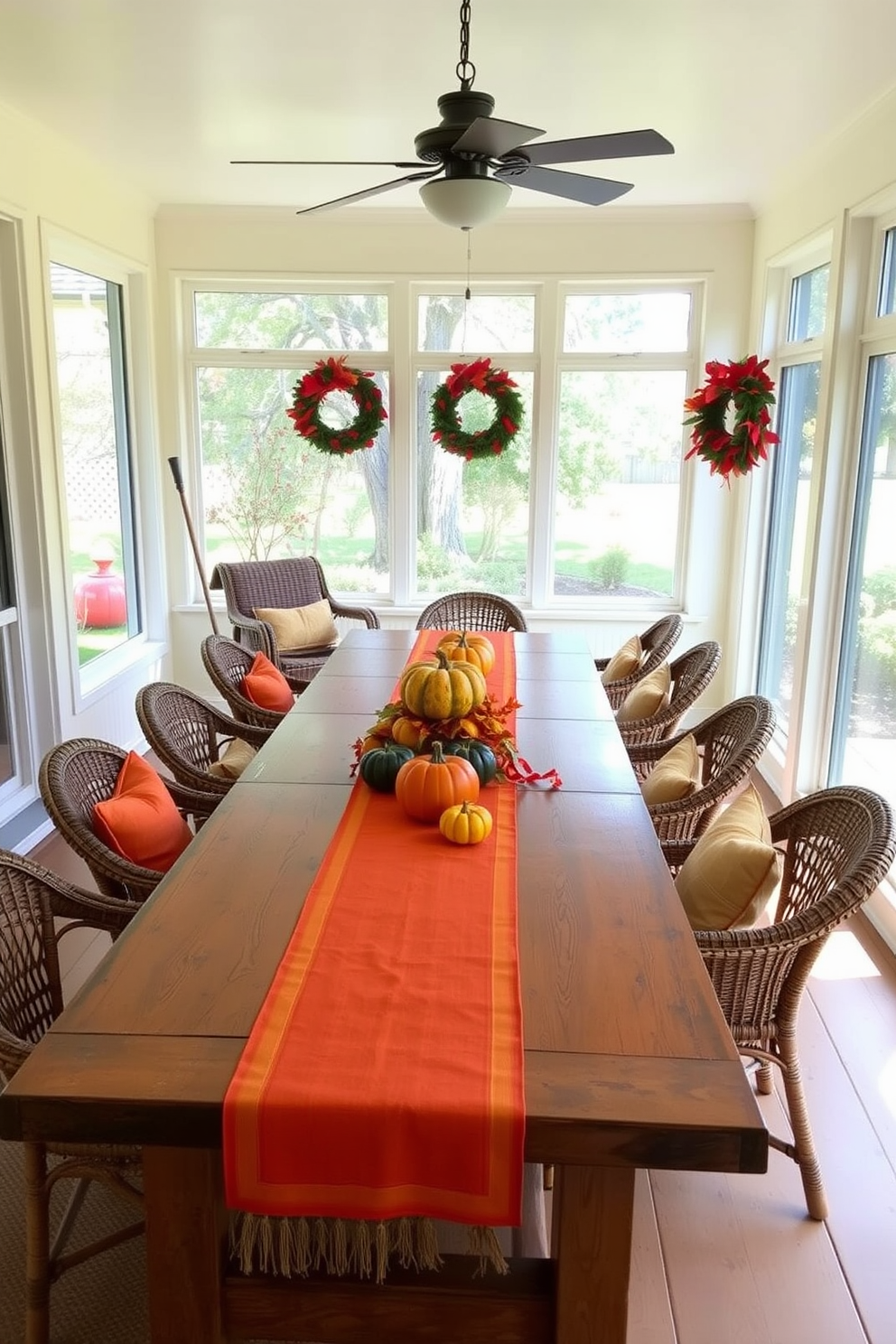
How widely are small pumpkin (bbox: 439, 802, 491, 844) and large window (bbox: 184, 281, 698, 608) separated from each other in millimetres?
4029

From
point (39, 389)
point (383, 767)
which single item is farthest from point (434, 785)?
point (39, 389)

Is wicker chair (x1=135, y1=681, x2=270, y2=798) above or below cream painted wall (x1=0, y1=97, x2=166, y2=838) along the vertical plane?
below

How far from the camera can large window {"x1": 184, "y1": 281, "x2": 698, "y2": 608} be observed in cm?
584

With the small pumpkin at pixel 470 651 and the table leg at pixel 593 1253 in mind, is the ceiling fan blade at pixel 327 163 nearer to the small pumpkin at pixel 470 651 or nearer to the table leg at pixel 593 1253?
the small pumpkin at pixel 470 651

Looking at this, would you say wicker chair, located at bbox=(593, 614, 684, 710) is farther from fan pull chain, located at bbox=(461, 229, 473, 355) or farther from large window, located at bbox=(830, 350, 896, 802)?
fan pull chain, located at bbox=(461, 229, 473, 355)

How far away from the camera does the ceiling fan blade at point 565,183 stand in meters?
2.73

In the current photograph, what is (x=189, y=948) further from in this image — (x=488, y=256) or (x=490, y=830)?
(x=488, y=256)

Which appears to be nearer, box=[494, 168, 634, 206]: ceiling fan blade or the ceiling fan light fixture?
the ceiling fan light fixture

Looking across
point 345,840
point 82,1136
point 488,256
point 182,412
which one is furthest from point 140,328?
point 82,1136

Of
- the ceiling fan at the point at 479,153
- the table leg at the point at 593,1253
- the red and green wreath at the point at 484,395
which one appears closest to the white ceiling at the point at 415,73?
the ceiling fan at the point at 479,153

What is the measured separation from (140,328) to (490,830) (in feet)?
14.7

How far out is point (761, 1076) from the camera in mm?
2654

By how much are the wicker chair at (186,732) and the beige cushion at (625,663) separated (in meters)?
1.50

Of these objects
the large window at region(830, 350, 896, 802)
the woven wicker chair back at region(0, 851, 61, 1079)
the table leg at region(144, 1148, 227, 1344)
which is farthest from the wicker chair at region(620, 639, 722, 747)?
the table leg at region(144, 1148, 227, 1344)
